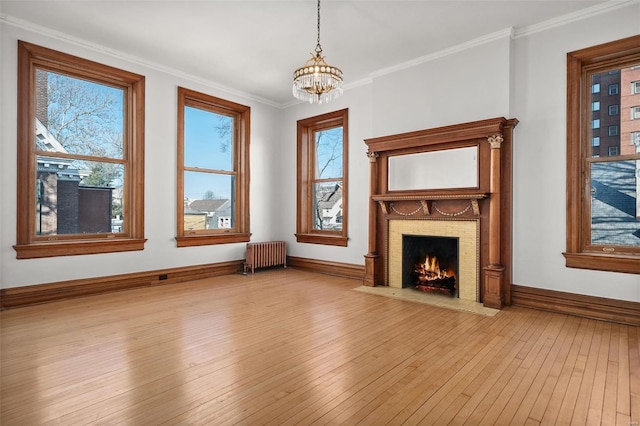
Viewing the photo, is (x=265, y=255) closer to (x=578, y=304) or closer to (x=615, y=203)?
(x=578, y=304)

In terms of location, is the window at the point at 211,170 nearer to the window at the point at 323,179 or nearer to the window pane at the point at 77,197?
the window pane at the point at 77,197

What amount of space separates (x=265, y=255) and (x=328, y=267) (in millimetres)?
1208

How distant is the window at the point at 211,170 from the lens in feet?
18.8

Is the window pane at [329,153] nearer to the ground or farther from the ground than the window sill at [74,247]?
farther from the ground

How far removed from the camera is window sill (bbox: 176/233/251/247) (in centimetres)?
560

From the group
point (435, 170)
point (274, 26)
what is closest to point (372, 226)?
point (435, 170)

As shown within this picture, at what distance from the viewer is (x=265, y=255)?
256 inches

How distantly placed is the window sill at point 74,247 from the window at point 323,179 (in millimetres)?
2930

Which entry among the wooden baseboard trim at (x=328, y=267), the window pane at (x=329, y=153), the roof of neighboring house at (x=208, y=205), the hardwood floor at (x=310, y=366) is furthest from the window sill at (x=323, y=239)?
the hardwood floor at (x=310, y=366)

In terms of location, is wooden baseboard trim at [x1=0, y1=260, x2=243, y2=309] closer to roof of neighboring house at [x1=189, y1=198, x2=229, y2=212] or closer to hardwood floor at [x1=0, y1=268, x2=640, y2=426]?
hardwood floor at [x1=0, y1=268, x2=640, y2=426]

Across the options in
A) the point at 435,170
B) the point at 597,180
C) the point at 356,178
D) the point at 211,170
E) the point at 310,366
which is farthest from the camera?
the point at 211,170

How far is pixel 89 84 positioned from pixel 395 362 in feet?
17.0

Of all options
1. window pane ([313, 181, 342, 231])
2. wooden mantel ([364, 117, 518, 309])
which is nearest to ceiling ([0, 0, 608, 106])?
wooden mantel ([364, 117, 518, 309])

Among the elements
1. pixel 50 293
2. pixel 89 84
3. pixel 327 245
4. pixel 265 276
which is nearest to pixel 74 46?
pixel 89 84
